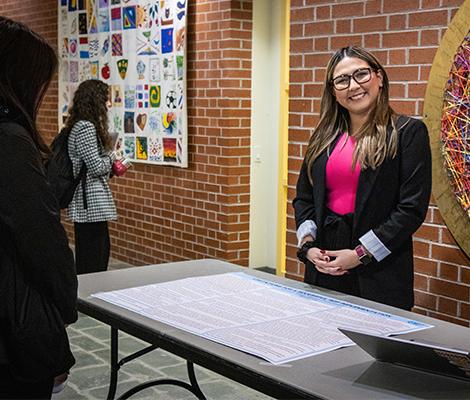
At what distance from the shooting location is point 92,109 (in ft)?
14.1

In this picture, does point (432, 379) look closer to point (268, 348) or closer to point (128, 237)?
point (268, 348)

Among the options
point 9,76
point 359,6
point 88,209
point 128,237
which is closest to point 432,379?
point 9,76

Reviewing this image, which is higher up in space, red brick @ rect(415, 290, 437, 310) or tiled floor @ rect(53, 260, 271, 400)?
red brick @ rect(415, 290, 437, 310)

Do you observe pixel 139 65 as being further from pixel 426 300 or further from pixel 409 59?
pixel 426 300

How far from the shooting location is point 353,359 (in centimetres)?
157

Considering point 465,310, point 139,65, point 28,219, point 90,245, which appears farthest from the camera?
point 139,65

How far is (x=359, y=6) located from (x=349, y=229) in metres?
1.65

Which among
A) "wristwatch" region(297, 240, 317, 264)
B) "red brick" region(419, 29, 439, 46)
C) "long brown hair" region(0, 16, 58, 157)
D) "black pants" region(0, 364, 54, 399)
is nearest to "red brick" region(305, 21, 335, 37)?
"red brick" region(419, 29, 439, 46)

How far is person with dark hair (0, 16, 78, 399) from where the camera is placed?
140 centimetres

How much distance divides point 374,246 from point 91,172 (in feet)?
8.14

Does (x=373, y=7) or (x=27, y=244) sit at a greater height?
(x=373, y=7)

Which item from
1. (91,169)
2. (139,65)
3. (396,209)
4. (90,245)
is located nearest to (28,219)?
(396,209)

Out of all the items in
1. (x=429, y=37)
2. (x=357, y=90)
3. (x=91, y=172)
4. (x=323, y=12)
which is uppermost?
(x=323, y=12)

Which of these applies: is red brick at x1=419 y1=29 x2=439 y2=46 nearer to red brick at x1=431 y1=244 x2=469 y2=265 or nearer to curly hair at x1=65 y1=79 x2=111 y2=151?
red brick at x1=431 y1=244 x2=469 y2=265
